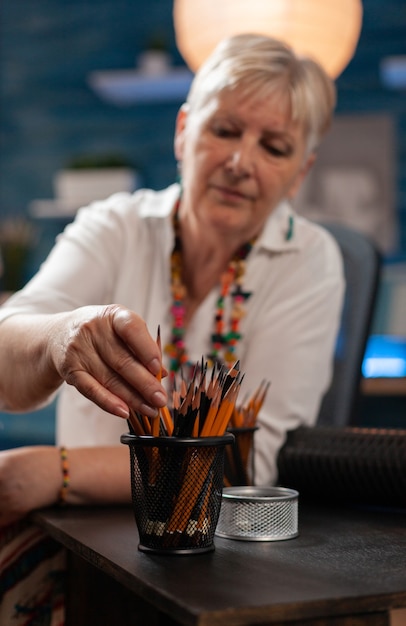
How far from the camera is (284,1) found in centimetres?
294

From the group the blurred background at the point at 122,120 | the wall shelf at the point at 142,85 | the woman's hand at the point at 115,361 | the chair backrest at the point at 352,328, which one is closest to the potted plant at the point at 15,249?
the blurred background at the point at 122,120

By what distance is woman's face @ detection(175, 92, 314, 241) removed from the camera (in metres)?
1.50

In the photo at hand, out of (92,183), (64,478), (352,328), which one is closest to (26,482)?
(64,478)

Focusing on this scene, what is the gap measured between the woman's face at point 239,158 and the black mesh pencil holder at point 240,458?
0.54 meters

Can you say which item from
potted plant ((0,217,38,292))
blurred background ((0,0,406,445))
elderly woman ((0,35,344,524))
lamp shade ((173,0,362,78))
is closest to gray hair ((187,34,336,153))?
elderly woman ((0,35,344,524))

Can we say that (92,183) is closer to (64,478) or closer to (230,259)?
(230,259)

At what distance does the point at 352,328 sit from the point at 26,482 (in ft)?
3.02

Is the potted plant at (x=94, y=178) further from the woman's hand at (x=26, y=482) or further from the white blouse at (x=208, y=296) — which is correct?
the woman's hand at (x=26, y=482)

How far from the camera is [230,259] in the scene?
1.66 m

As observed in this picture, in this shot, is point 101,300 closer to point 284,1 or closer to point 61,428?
point 61,428


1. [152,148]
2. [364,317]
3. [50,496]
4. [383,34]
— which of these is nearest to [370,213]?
[383,34]

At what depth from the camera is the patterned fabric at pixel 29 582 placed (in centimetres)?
112

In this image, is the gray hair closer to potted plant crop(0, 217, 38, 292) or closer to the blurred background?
the blurred background

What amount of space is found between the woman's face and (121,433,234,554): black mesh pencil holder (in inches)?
28.8
